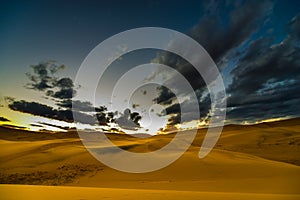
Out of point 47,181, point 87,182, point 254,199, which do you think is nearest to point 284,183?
point 254,199

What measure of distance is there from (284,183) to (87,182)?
10.6 metres

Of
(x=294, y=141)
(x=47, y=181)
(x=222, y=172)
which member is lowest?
(x=47, y=181)

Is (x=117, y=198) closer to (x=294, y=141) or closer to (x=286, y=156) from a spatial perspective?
(x=286, y=156)

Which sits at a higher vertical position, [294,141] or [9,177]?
[294,141]

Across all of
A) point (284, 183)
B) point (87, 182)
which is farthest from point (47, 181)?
point (284, 183)

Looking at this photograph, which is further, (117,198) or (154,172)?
(154,172)

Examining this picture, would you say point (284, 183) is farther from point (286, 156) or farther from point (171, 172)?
point (286, 156)

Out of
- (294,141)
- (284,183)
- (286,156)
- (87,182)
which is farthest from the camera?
(294,141)

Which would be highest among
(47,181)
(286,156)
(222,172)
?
(286,156)

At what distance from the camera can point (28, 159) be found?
21.0m

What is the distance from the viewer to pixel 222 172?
1630 cm

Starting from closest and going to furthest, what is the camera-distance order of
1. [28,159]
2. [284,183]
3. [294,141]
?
[284,183]
[28,159]
[294,141]

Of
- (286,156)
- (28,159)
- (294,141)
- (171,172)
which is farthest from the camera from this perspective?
(294,141)

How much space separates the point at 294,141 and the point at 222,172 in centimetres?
2575
